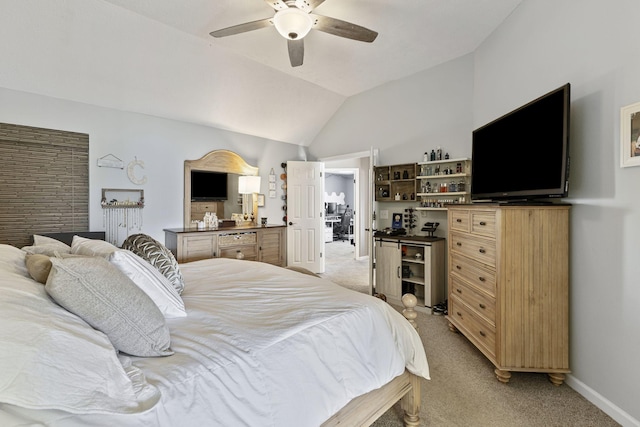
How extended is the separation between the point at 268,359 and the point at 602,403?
214cm

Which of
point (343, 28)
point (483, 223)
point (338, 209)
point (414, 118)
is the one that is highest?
point (343, 28)

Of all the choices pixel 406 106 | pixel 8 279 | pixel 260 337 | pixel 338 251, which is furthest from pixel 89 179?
pixel 338 251

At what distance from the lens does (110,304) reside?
0.97 metres

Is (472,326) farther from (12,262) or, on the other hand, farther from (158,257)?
(12,262)

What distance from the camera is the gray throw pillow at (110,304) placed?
0.93 m

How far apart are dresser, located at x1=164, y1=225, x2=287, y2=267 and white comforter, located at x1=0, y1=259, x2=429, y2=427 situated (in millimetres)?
1948

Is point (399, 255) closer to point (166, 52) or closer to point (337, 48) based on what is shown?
point (337, 48)

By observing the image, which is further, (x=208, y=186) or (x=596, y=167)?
(x=208, y=186)

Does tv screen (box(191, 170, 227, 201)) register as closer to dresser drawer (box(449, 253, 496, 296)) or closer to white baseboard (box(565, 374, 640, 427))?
dresser drawer (box(449, 253, 496, 296))

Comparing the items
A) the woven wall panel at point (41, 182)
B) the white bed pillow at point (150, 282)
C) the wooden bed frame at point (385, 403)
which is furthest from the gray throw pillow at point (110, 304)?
the woven wall panel at point (41, 182)

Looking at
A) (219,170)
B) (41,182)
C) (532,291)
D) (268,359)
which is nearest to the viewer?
(268,359)

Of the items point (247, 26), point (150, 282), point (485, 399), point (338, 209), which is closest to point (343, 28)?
point (247, 26)

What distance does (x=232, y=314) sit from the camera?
53.9 inches

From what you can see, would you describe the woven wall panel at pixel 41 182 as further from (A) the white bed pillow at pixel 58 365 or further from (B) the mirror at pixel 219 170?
(A) the white bed pillow at pixel 58 365
